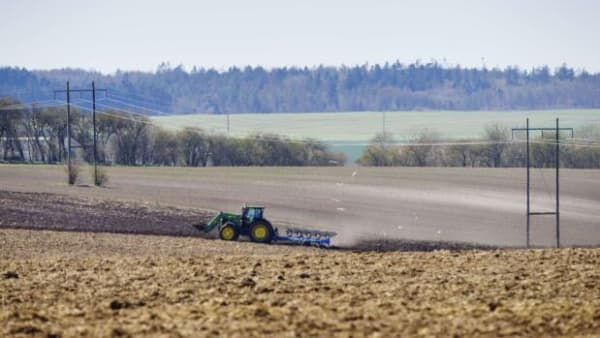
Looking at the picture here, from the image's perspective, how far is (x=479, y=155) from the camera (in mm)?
85750

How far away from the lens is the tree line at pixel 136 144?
294ft

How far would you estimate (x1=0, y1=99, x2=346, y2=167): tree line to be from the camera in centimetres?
8956

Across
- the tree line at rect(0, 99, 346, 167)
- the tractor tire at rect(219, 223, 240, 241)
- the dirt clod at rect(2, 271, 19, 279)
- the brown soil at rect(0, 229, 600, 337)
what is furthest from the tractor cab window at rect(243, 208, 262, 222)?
the tree line at rect(0, 99, 346, 167)

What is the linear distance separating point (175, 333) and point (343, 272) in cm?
846

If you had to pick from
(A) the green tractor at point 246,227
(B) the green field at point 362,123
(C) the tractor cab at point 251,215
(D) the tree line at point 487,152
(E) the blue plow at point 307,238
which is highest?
(B) the green field at point 362,123

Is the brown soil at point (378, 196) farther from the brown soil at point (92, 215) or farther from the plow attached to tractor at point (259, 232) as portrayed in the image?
the brown soil at point (92, 215)

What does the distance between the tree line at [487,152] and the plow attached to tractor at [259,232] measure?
1478 inches

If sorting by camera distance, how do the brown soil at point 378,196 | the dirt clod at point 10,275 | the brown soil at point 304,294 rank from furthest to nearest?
the brown soil at point 378,196
the dirt clod at point 10,275
the brown soil at point 304,294

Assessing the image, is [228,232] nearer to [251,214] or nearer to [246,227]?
[246,227]

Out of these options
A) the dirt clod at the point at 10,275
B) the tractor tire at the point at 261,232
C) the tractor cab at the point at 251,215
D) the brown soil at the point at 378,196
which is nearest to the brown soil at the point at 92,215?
the tractor cab at the point at 251,215

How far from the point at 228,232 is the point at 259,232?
975 millimetres

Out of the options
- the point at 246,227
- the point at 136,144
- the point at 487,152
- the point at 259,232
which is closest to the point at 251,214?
the point at 246,227

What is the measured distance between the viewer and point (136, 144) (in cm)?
9112

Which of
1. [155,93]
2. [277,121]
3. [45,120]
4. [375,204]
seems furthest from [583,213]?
[155,93]
